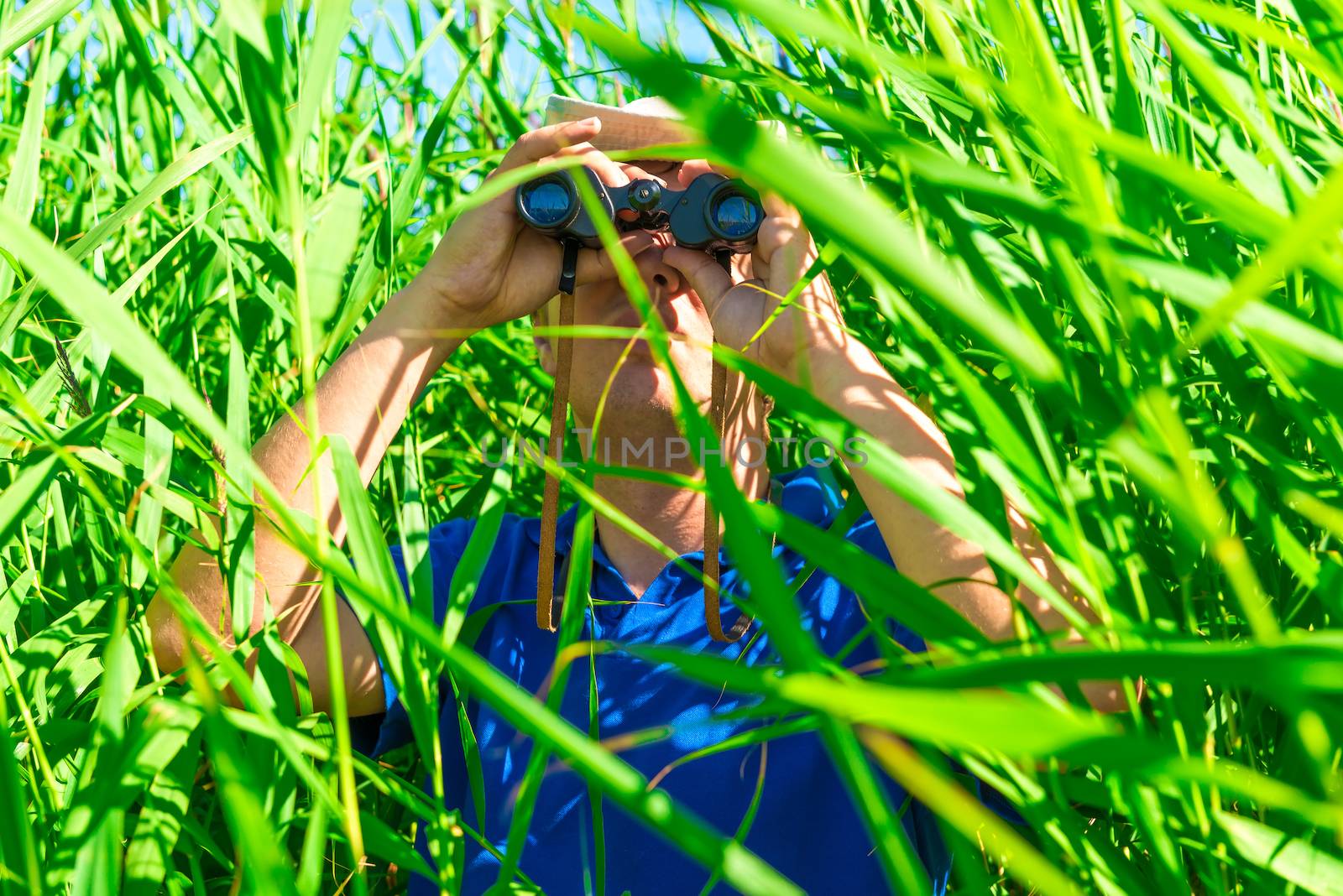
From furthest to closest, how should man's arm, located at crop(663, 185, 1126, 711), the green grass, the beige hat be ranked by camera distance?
the beige hat → man's arm, located at crop(663, 185, 1126, 711) → the green grass

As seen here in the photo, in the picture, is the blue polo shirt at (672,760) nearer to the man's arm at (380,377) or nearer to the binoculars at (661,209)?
the man's arm at (380,377)

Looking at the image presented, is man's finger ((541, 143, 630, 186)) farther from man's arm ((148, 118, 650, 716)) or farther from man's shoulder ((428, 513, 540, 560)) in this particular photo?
man's shoulder ((428, 513, 540, 560))

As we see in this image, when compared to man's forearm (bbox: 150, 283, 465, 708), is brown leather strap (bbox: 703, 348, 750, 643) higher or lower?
lower

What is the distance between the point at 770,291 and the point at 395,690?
0.60 metres

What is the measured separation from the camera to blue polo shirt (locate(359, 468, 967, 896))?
1.04 m

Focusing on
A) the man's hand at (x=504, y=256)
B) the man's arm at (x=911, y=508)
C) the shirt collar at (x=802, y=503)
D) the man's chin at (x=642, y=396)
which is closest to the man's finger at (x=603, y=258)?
the man's hand at (x=504, y=256)

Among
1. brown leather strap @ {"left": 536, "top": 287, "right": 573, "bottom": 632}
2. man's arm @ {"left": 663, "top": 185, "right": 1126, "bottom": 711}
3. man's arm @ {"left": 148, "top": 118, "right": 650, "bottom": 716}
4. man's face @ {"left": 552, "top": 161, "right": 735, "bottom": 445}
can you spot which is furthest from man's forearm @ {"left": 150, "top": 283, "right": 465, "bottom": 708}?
man's arm @ {"left": 663, "top": 185, "right": 1126, "bottom": 711}

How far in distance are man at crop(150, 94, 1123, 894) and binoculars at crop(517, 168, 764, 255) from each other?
25mm

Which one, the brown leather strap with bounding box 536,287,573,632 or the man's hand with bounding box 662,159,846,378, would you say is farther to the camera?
the brown leather strap with bounding box 536,287,573,632

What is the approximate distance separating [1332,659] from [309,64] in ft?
1.48

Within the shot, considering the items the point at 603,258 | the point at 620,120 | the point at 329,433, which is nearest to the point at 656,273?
the point at 603,258

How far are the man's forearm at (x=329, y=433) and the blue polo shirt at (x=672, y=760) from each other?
19 centimetres

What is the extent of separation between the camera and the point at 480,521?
66cm

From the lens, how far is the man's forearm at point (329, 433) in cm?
102
